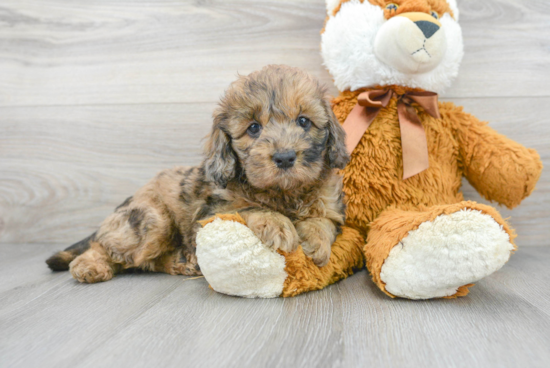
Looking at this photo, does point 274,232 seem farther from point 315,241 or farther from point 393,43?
point 393,43

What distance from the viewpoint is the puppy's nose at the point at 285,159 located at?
4.54 ft

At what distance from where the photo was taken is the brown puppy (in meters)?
1.45

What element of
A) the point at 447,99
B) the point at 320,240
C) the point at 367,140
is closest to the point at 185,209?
the point at 320,240

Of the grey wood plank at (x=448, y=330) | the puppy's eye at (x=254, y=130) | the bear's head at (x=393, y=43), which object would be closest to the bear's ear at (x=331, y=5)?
the bear's head at (x=393, y=43)

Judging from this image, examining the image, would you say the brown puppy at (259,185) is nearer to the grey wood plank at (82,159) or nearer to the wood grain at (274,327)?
the wood grain at (274,327)

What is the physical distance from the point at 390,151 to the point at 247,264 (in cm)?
89

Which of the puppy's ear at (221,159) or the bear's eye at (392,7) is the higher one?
the bear's eye at (392,7)

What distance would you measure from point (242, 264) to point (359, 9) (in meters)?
1.29

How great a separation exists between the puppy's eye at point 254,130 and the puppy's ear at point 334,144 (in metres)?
0.30

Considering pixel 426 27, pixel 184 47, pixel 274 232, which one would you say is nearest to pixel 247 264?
pixel 274 232

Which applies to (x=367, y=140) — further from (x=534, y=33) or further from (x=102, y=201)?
(x=102, y=201)

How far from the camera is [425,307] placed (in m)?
1.40

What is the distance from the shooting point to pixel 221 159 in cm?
160

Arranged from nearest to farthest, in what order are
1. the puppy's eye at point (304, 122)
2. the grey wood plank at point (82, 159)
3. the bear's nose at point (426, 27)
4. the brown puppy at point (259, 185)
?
the brown puppy at point (259, 185) < the puppy's eye at point (304, 122) < the bear's nose at point (426, 27) < the grey wood plank at point (82, 159)
